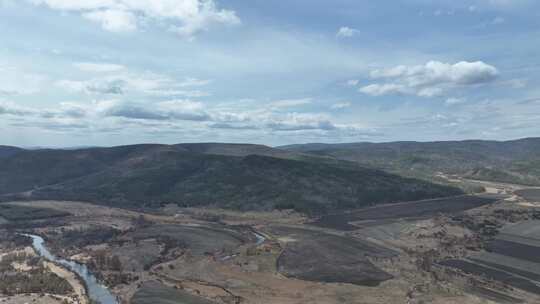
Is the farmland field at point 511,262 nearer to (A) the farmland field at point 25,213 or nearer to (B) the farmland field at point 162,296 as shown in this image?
(B) the farmland field at point 162,296

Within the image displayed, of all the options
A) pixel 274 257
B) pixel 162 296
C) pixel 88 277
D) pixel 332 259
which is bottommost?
pixel 88 277

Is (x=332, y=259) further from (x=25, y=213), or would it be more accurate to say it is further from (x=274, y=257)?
(x=25, y=213)

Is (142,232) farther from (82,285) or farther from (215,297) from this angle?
(215,297)

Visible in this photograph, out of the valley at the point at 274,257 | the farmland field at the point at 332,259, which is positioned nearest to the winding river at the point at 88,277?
the valley at the point at 274,257

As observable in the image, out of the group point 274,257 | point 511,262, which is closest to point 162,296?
point 274,257

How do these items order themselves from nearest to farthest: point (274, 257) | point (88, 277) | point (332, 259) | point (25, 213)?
point (88, 277) → point (332, 259) → point (274, 257) → point (25, 213)

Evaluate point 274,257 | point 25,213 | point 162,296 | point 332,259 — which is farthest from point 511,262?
point 25,213

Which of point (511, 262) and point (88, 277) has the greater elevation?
point (511, 262)

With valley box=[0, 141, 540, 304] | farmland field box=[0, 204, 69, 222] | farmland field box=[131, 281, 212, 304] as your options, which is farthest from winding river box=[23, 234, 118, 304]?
farmland field box=[0, 204, 69, 222]

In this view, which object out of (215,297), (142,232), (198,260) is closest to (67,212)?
(142,232)

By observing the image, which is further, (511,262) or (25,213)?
(25,213)

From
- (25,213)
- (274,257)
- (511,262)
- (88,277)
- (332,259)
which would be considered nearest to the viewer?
(88,277)
